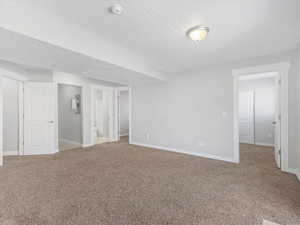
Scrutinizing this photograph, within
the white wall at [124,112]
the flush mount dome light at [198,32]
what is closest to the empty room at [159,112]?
the flush mount dome light at [198,32]

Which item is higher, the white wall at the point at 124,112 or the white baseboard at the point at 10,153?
the white wall at the point at 124,112

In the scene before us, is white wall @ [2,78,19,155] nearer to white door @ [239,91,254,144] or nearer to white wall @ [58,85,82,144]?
white wall @ [58,85,82,144]

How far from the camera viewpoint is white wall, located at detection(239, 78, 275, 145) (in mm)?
5035

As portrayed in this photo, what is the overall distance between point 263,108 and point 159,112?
371 cm

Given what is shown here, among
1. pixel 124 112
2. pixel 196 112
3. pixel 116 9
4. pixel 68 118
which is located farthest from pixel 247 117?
pixel 68 118

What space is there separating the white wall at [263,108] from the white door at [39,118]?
260 inches

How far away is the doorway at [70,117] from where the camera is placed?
17.0 ft

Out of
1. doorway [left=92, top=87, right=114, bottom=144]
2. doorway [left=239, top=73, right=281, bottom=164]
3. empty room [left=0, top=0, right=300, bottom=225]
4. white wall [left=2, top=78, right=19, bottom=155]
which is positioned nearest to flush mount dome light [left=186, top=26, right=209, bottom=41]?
empty room [left=0, top=0, right=300, bottom=225]

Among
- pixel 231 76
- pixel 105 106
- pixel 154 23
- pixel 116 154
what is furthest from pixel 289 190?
pixel 105 106

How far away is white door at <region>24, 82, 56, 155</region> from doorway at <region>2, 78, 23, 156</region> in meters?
0.12

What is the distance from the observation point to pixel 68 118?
559cm

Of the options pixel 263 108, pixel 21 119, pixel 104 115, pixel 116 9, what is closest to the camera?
pixel 116 9

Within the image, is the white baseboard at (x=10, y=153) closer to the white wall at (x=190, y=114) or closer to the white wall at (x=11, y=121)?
the white wall at (x=11, y=121)

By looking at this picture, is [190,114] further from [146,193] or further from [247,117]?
[247,117]
